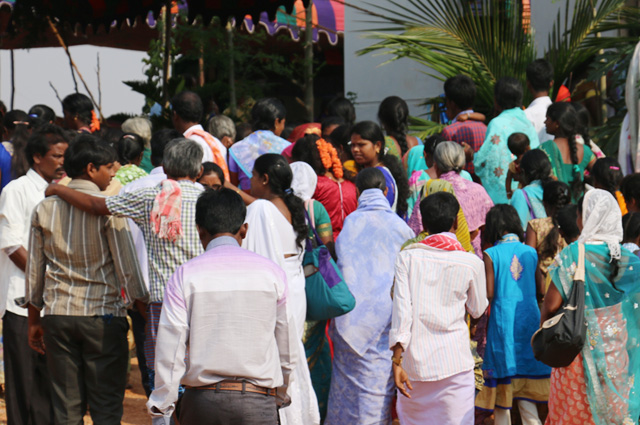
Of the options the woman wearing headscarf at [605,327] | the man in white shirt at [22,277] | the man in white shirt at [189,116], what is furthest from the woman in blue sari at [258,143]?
the woman wearing headscarf at [605,327]

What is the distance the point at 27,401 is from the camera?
5.82 meters

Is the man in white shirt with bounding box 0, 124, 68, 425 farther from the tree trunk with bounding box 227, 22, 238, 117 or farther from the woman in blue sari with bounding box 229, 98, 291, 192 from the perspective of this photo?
the tree trunk with bounding box 227, 22, 238, 117

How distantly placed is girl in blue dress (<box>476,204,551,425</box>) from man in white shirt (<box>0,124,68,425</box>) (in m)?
2.88

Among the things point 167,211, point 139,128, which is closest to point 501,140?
point 139,128

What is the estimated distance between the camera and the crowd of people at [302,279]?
3.92 meters

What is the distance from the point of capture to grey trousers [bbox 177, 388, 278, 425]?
3.83 m

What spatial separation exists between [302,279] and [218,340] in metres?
1.98

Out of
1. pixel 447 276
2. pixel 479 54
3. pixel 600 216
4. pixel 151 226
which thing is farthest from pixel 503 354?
pixel 479 54

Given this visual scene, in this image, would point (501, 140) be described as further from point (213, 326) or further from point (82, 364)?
point (213, 326)

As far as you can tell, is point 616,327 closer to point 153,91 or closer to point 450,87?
point 450,87

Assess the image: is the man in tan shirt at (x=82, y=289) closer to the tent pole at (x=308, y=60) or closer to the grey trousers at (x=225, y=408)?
the grey trousers at (x=225, y=408)

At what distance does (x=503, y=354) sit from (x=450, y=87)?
8.62ft

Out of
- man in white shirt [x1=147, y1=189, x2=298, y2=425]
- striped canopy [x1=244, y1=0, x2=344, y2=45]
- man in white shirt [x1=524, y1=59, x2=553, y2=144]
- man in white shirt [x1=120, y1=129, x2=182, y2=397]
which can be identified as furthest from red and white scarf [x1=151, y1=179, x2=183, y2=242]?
striped canopy [x1=244, y1=0, x2=344, y2=45]

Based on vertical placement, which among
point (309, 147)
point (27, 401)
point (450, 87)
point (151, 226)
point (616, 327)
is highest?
point (450, 87)
